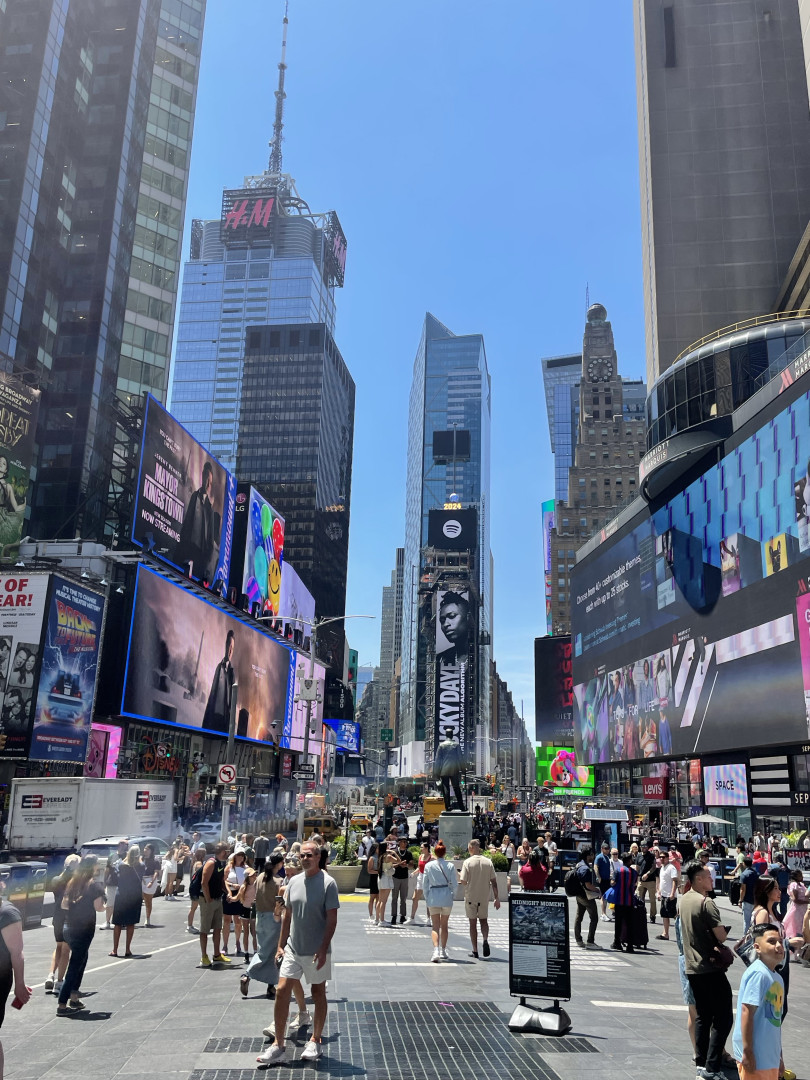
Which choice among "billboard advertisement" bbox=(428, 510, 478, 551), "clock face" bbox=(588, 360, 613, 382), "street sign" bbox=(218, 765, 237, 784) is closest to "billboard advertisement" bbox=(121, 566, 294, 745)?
"street sign" bbox=(218, 765, 237, 784)

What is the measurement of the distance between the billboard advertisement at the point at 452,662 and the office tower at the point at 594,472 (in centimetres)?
1802

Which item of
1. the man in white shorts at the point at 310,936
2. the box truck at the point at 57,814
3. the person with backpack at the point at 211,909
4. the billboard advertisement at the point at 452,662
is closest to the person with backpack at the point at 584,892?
the person with backpack at the point at 211,909

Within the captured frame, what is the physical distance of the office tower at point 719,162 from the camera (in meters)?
72.8

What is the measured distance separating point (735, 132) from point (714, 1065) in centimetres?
8353

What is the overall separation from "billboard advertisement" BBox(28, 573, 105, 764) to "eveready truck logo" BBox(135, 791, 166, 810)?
11.3 metres

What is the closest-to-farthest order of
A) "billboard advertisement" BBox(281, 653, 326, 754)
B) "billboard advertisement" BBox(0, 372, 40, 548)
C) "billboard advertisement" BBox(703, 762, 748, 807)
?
"billboard advertisement" BBox(703, 762, 748, 807)
"billboard advertisement" BBox(0, 372, 40, 548)
"billboard advertisement" BBox(281, 653, 326, 754)

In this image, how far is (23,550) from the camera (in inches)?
2452

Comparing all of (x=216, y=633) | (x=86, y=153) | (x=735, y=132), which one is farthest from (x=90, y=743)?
(x=735, y=132)

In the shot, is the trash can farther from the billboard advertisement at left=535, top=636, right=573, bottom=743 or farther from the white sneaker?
the billboard advertisement at left=535, top=636, right=573, bottom=743

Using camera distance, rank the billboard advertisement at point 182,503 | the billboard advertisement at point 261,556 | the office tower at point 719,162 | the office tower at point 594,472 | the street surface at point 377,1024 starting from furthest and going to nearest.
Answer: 1. the office tower at point 594,472
2. the billboard advertisement at point 261,556
3. the office tower at point 719,162
4. the billboard advertisement at point 182,503
5. the street surface at point 377,1024

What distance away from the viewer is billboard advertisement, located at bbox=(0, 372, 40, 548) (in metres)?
47.1

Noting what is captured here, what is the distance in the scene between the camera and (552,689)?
4230 inches

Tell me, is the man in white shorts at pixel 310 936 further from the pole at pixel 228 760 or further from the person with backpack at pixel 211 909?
the pole at pixel 228 760

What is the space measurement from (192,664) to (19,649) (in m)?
20.0
